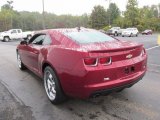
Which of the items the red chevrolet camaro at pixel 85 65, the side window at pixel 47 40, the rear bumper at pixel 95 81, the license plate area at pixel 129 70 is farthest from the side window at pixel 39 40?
the license plate area at pixel 129 70

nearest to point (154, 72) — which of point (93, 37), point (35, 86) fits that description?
point (93, 37)

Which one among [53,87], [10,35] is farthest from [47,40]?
[10,35]

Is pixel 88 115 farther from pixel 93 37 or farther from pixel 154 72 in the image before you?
pixel 154 72

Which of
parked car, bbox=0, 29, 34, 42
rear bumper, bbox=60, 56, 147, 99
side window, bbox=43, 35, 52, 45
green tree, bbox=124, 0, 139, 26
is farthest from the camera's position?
green tree, bbox=124, 0, 139, 26

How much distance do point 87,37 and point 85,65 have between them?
1.31 metres

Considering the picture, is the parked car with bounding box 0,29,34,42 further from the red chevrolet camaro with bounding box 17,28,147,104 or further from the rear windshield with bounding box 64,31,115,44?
the red chevrolet camaro with bounding box 17,28,147,104

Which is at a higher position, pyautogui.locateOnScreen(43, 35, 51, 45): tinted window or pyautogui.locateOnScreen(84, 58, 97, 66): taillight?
pyautogui.locateOnScreen(43, 35, 51, 45): tinted window

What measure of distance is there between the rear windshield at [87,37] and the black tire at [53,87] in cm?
77

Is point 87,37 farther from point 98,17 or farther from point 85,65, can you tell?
point 98,17

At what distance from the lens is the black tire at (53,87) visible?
4547mm

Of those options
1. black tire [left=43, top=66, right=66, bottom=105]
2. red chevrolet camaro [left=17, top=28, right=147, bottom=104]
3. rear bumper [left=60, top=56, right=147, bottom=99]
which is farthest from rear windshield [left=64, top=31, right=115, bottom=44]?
rear bumper [left=60, top=56, right=147, bottom=99]

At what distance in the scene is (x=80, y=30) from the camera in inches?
219

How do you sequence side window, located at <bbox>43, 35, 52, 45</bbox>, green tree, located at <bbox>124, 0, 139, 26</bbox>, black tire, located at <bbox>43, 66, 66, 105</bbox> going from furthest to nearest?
green tree, located at <bbox>124, 0, 139, 26</bbox>, side window, located at <bbox>43, 35, 52, 45</bbox>, black tire, located at <bbox>43, 66, 66, 105</bbox>

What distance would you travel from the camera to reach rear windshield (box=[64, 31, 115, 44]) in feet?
16.0
